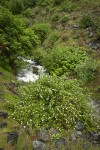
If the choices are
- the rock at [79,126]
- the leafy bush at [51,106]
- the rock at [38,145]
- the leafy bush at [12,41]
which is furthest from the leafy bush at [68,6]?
the rock at [38,145]

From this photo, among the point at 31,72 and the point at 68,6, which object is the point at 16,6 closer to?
the point at 68,6

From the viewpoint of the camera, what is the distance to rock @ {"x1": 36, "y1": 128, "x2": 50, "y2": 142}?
49.1 ft

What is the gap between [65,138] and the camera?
50.5 feet

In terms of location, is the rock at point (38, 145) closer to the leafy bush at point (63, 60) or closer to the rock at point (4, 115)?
the rock at point (4, 115)

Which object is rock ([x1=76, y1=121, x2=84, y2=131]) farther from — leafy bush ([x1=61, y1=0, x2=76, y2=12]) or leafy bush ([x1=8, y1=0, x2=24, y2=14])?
leafy bush ([x1=8, y1=0, x2=24, y2=14])

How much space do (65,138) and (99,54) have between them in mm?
13290

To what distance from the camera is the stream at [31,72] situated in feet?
77.6

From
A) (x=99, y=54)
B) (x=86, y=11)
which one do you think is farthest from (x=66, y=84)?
(x=86, y=11)

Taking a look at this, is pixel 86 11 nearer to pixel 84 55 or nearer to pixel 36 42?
pixel 84 55

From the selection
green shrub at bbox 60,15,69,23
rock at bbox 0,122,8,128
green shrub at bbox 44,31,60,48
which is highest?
green shrub at bbox 60,15,69,23

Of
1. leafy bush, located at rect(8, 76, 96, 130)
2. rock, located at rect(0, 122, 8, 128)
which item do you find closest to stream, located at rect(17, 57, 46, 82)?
leafy bush, located at rect(8, 76, 96, 130)

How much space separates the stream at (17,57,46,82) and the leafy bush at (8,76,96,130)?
19.3 feet

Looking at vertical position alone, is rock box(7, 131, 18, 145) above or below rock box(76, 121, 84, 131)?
above

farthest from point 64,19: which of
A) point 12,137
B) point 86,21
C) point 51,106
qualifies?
point 12,137
